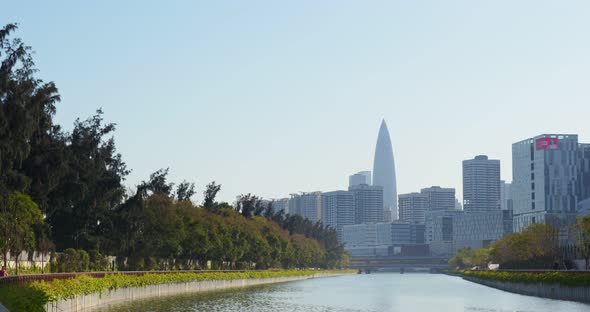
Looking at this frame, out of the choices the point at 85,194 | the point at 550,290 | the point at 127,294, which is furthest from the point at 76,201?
the point at 550,290

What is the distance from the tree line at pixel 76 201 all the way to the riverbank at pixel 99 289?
7902mm

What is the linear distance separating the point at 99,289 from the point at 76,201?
41744mm

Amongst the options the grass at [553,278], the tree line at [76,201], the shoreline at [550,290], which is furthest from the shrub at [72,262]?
the grass at [553,278]

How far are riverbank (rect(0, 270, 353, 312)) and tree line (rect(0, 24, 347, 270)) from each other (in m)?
7.90

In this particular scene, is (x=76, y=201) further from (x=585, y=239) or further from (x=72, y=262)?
(x=585, y=239)

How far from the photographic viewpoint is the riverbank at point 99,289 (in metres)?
49.6

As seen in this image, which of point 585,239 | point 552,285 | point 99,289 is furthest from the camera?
point 585,239

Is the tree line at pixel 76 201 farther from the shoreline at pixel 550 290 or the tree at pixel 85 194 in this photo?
the shoreline at pixel 550 290

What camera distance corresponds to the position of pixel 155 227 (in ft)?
443

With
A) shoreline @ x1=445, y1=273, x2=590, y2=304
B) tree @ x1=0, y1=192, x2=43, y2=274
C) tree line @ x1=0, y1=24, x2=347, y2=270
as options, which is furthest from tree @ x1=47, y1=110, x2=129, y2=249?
shoreline @ x1=445, y1=273, x2=590, y2=304

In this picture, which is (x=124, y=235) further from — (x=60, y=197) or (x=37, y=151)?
(x=37, y=151)

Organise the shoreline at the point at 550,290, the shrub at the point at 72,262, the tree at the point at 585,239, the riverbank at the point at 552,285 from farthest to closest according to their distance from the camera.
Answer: the tree at the point at 585,239
the shrub at the point at 72,262
the riverbank at the point at 552,285
the shoreline at the point at 550,290

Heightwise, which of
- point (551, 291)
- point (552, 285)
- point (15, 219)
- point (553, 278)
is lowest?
point (551, 291)

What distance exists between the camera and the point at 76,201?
12031 cm
